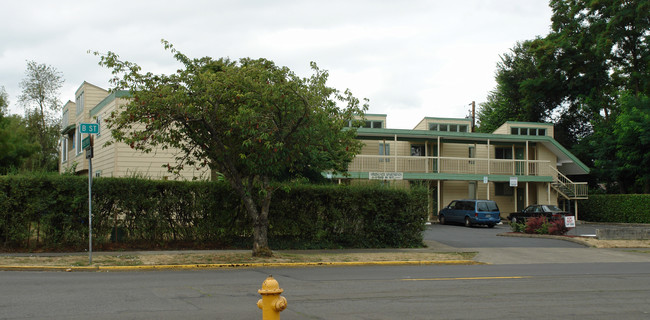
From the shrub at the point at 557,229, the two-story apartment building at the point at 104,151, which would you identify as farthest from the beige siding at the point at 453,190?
the two-story apartment building at the point at 104,151

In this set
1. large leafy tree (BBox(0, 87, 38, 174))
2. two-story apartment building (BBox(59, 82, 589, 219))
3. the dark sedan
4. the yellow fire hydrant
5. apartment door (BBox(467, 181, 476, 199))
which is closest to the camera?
the yellow fire hydrant

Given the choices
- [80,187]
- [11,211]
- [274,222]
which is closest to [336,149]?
[274,222]

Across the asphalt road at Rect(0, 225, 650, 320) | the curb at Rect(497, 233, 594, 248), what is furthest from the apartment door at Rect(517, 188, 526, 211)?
the asphalt road at Rect(0, 225, 650, 320)

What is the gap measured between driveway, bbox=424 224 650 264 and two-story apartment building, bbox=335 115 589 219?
442 inches

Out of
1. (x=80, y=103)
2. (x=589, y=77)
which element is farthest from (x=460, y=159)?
(x=80, y=103)

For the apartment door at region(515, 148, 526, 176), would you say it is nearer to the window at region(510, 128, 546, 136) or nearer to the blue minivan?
the window at region(510, 128, 546, 136)

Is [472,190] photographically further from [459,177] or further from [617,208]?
[617,208]

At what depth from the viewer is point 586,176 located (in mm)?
46969

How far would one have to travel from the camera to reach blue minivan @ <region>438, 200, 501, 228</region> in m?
31.5

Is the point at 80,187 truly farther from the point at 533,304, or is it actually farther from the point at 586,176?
the point at 586,176

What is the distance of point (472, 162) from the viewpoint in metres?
37.6

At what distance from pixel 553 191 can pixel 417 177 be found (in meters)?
11.4

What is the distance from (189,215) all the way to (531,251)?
37.7 feet

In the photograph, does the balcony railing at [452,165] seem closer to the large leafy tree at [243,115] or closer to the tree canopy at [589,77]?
the tree canopy at [589,77]
